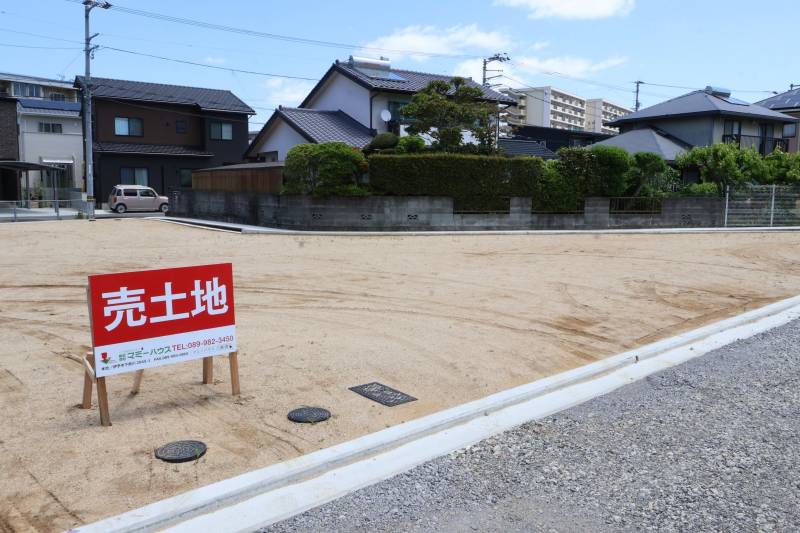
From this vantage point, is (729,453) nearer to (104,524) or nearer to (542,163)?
(104,524)

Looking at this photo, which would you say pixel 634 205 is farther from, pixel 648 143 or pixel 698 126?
pixel 698 126

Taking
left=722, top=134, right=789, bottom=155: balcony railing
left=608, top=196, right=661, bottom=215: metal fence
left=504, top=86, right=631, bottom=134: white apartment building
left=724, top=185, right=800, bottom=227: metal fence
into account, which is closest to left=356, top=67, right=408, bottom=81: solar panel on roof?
left=608, top=196, right=661, bottom=215: metal fence

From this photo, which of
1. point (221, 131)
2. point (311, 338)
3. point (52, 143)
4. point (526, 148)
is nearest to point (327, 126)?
point (526, 148)

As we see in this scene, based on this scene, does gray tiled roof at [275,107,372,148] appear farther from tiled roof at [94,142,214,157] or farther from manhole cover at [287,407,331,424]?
manhole cover at [287,407,331,424]

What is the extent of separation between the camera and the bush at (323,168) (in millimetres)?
20766

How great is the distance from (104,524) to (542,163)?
22.1m

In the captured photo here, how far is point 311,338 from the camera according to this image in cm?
713

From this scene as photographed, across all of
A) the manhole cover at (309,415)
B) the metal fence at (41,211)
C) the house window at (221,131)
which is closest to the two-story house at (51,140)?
the house window at (221,131)

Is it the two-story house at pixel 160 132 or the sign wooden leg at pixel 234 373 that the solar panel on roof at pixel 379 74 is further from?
the sign wooden leg at pixel 234 373

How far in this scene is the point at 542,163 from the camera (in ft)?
77.2

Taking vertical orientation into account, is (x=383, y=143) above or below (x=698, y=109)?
below

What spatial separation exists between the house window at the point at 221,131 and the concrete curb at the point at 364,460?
127ft

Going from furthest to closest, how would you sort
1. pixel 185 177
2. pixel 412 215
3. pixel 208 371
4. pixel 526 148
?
pixel 185 177
pixel 526 148
pixel 412 215
pixel 208 371

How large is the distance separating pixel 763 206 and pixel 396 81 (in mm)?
17965
